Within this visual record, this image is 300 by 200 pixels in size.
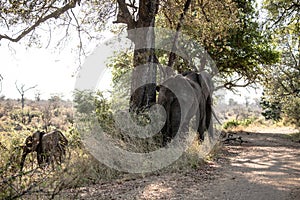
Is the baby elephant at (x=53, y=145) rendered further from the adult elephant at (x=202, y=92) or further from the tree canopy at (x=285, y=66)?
the tree canopy at (x=285, y=66)

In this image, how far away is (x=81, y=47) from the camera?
37.7 ft

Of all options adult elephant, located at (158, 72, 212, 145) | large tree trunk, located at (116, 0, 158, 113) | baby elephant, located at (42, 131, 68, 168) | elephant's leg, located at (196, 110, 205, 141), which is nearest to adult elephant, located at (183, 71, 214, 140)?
elephant's leg, located at (196, 110, 205, 141)

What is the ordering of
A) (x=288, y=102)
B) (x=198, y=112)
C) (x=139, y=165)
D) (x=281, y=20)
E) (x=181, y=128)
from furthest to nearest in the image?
1. (x=288, y=102)
2. (x=281, y=20)
3. (x=198, y=112)
4. (x=181, y=128)
5. (x=139, y=165)

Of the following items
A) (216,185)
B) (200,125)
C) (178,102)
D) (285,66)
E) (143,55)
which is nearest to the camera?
(216,185)

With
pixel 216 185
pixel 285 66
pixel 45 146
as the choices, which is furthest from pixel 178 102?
pixel 285 66

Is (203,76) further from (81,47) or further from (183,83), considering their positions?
(81,47)

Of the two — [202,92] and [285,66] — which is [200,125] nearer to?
[202,92]

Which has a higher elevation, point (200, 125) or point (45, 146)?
point (200, 125)

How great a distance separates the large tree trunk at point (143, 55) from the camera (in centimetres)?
1042

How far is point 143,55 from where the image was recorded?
10.3 metres

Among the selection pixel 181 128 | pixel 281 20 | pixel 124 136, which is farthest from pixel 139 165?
pixel 281 20

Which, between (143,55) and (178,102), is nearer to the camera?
(178,102)

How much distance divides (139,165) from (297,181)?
2.86 m

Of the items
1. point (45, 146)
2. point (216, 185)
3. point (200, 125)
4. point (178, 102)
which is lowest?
point (216, 185)
